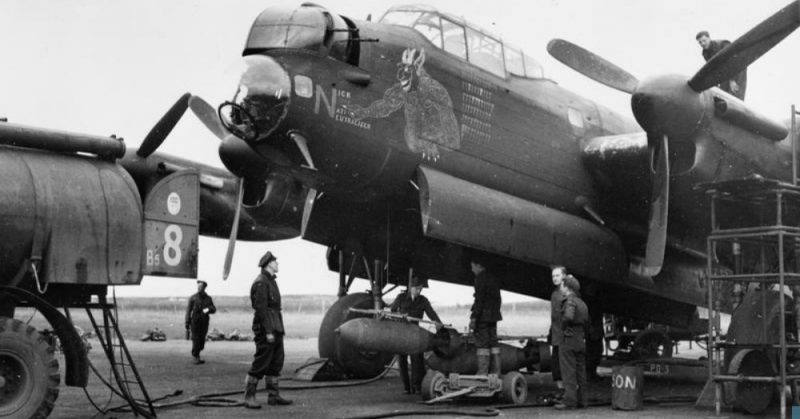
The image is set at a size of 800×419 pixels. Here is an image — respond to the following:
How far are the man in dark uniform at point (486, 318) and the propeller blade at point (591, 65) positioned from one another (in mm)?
3601

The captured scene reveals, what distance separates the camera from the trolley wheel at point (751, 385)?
35.1ft

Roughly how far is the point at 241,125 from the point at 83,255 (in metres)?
2.32

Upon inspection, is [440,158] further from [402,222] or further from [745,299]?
[745,299]

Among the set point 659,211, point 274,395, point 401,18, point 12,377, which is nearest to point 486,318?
point 659,211

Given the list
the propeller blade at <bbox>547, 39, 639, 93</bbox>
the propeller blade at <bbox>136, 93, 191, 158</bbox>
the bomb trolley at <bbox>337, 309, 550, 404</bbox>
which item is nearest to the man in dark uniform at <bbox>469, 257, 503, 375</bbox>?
the bomb trolley at <bbox>337, 309, 550, 404</bbox>

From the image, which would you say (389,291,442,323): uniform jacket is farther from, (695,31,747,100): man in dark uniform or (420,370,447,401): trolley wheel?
(695,31,747,100): man in dark uniform

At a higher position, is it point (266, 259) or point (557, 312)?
point (266, 259)

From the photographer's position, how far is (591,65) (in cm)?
1312

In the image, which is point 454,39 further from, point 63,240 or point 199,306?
point 199,306

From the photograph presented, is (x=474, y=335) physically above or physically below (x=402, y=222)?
below

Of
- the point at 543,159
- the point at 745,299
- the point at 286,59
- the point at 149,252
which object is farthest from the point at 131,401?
the point at 745,299

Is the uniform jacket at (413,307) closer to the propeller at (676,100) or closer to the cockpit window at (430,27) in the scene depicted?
the propeller at (676,100)

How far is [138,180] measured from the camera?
463 inches

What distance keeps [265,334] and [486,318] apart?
9.99 feet
